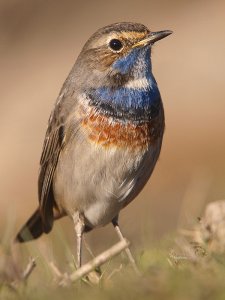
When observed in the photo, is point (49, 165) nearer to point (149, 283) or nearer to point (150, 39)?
point (150, 39)

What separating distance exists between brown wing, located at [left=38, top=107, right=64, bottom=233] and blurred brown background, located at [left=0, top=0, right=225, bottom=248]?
998 mm

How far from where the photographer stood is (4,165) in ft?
58.1

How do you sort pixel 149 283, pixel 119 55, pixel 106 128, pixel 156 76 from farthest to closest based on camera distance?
pixel 156 76
pixel 119 55
pixel 106 128
pixel 149 283

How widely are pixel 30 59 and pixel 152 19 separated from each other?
3058mm

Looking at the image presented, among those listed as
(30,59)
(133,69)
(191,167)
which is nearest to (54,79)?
(30,59)

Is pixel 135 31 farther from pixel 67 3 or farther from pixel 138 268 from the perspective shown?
pixel 67 3

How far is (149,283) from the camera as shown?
539 cm

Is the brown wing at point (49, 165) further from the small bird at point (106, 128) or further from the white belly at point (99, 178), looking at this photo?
the white belly at point (99, 178)

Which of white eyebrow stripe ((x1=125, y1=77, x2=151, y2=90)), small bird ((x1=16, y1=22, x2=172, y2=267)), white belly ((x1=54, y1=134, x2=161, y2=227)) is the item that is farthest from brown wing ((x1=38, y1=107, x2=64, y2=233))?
white eyebrow stripe ((x1=125, y1=77, x2=151, y2=90))

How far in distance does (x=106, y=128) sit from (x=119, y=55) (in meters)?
0.84

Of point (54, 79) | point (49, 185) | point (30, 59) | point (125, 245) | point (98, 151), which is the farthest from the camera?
point (30, 59)

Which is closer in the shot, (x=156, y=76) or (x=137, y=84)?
(x=137, y=84)

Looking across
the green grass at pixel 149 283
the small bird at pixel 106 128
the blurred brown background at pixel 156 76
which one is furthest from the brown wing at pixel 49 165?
the green grass at pixel 149 283

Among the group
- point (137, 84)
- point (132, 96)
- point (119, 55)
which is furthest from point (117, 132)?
point (119, 55)
